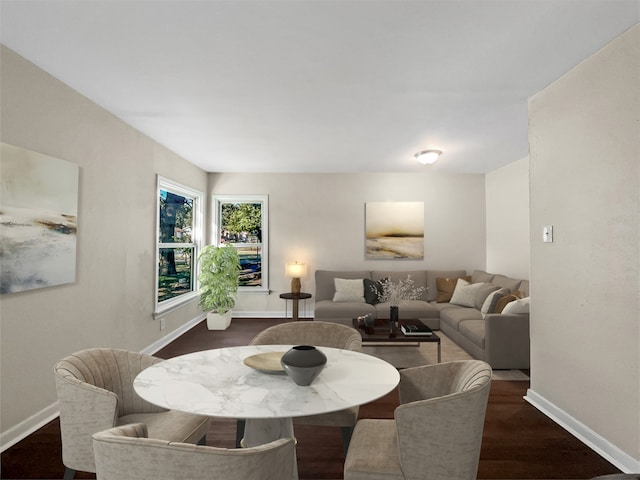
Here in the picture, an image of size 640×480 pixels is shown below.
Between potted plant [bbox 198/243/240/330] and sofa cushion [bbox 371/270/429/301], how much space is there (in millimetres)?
2320

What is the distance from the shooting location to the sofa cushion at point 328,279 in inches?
231

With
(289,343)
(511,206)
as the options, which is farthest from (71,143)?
(511,206)

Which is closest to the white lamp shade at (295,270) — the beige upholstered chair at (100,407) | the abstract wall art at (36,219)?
the abstract wall art at (36,219)

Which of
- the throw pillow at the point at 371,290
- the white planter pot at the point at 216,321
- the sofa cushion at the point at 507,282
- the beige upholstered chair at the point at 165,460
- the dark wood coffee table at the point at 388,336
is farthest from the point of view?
the throw pillow at the point at 371,290

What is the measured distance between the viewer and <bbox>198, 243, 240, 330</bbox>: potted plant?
5.42 m

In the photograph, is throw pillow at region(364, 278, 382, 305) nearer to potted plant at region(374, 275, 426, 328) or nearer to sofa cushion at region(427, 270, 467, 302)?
potted plant at region(374, 275, 426, 328)

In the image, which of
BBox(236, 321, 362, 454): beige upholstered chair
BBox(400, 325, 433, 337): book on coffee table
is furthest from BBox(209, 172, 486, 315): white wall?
BBox(236, 321, 362, 454): beige upholstered chair

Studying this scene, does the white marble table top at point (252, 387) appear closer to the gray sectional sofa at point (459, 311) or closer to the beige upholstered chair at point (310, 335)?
the beige upholstered chair at point (310, 335)

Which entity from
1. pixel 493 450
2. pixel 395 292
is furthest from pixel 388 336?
pixel 493 450

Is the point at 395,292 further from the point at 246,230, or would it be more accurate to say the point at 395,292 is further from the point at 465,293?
the point at 246,230

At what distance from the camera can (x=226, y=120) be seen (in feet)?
11.9

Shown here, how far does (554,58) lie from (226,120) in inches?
110

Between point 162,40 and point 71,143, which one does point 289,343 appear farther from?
point 71,143

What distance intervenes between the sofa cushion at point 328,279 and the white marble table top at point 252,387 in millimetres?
4050
